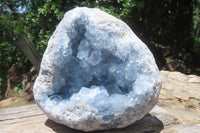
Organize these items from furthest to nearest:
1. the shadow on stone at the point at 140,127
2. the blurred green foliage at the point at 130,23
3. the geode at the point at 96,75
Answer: the blurred green foliage at the point at 130,23
the shadow on stone at the point at 140,127
the geode at the point at 96,75

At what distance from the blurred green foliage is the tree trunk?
0.13 metres

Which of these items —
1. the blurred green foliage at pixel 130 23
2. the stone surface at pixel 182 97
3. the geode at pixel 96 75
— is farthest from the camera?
the blurred green foliage at pixel 130 23

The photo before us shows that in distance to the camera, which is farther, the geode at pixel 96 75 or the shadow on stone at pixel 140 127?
the shadow on stone at pixel 140 127

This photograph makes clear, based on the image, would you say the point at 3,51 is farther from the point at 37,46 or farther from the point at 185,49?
the point at 185,49

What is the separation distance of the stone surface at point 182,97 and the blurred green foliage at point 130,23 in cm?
164

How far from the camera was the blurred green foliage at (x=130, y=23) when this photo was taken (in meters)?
3.78

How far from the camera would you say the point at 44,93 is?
1.89 m

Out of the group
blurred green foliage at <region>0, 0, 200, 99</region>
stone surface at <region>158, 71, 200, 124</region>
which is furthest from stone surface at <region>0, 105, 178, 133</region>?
blurred green foliage at <region>0, 0, 200, 99</region>

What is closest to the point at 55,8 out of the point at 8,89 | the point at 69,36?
the point at 69,36

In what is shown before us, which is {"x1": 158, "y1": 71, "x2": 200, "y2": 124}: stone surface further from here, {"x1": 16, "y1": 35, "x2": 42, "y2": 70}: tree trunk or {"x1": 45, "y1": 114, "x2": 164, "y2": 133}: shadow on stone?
{"x1": 16, "y1": 35, "x2": 42, "y2": 70}: tree trunk

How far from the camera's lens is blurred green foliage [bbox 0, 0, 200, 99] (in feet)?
Answer: 12.4

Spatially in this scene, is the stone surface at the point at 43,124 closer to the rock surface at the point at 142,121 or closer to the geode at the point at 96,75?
the rock surface at the point at 142,121

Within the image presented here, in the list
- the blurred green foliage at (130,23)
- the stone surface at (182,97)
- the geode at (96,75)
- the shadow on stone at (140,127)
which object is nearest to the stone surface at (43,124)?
the shadow on stone at (140,127)

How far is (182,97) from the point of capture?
3.09m
